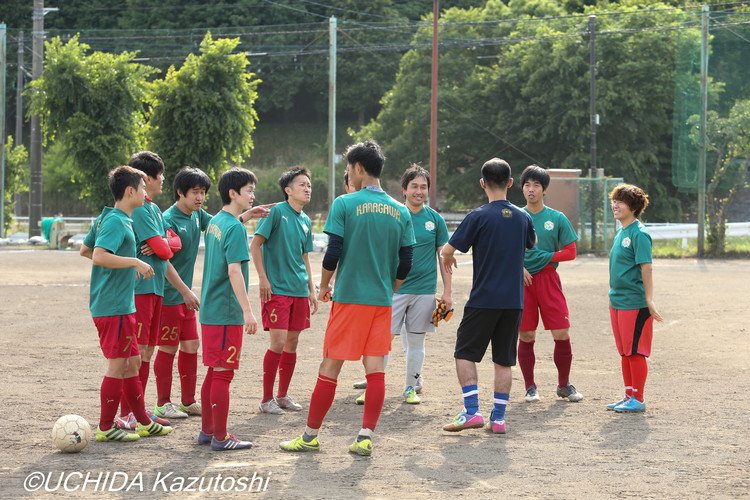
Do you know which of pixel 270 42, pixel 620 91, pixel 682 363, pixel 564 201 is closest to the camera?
pixel 682 363

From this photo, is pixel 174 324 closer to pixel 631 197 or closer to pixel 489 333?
pixel 489 333

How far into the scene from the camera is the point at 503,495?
5668mm

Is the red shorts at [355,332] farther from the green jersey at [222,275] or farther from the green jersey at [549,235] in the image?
the green jersey at [549,235]

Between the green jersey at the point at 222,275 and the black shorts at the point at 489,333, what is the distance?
1662 mm

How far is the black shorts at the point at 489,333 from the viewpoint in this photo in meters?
7.36

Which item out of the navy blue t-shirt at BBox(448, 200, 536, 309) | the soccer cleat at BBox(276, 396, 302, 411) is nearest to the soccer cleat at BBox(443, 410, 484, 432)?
the navy blue t-shirt at BBox(448, 200, 536, 309)

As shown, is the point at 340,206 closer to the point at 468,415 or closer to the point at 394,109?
the point at 468,415

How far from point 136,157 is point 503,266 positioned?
264 centimetres

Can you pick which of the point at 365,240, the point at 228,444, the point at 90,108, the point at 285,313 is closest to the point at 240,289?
the point at 365,240

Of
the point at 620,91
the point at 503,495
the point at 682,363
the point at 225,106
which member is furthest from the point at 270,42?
the point at 503,495

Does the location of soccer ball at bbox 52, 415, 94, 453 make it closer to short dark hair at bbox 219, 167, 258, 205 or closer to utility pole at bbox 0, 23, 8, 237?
short dark hair at bbox 219, 167, 258, 205

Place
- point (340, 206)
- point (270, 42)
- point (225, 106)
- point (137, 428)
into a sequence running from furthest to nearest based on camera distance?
point (270, 42) → point (225, 106) → point (137, 428) → point (340, 206)

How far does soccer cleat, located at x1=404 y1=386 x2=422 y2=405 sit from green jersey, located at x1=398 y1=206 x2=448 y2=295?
2.56 feet

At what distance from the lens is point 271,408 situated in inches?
314
